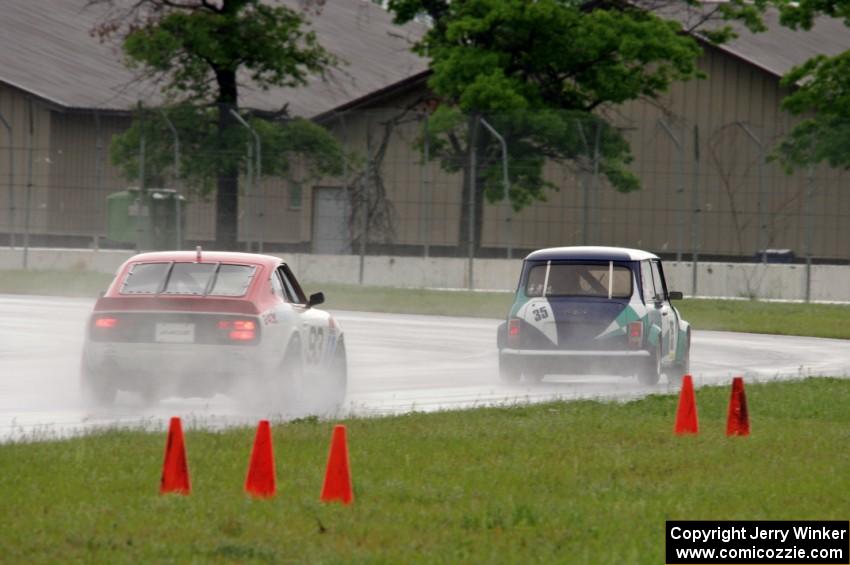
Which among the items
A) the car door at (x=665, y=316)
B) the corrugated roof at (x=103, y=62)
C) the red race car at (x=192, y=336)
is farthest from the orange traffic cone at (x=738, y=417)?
the corrugated roof at (x=103, y=62)

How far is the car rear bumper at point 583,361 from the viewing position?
62.4 ft

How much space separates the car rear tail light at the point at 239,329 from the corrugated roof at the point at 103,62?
38.3 m

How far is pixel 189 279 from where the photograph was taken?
15.9 metres

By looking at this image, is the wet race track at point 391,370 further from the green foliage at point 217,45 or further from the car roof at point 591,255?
the green foliage at point 217,45

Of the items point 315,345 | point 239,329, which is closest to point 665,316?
point 315,345

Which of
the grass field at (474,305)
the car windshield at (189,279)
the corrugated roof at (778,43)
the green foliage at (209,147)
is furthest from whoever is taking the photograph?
the corrugated roof at (778,43)

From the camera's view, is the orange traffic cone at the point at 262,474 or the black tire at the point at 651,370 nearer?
the orange traffic cone at the point at 262,474

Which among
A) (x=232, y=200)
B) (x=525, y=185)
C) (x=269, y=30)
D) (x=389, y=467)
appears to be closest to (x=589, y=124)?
(x=525, y=185)

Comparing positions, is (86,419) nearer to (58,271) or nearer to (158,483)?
(158,483)

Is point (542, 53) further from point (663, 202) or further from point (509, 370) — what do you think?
point (509, 370)

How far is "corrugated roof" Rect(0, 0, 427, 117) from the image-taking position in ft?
193

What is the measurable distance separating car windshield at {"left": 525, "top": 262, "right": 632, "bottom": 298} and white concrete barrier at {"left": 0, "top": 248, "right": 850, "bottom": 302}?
62.9 feet

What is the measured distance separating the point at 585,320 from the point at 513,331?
2.58ft

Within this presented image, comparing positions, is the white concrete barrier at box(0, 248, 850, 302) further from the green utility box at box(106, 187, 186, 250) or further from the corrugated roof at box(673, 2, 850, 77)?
the corrugated roof at box(673, 2, 850, 77)
